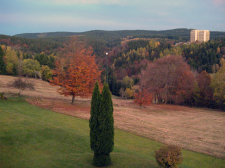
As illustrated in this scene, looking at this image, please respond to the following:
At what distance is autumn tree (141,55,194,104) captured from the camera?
35.6 m

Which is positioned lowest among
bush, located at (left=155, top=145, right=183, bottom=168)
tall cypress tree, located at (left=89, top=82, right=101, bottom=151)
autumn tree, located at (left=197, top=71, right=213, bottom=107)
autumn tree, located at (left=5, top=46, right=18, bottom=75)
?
autumn tree, located at (left=197, top=71, right=213, bottom=107)

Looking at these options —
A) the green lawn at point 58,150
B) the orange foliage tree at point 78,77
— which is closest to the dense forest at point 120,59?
the orange foliage tree at point 78,77

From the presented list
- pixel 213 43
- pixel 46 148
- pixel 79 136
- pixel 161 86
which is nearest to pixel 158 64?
pixel 161 86

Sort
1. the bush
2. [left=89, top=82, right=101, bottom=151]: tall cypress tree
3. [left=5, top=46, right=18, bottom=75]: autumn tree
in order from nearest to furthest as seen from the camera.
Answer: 1. the bush
2. [left=89, top=82, right=101, bottom=151]: tall cypress tree
3. [left=5, top=46, right=18, bottom=75]: autumn tree

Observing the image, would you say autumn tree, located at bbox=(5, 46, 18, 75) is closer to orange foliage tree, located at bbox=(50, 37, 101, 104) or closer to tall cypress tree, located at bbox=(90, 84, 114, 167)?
orange foliage tree, located at bbox=(50, 37, 101, 104)

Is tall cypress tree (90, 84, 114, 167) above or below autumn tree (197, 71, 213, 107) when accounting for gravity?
above

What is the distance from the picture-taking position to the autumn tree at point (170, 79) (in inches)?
1401

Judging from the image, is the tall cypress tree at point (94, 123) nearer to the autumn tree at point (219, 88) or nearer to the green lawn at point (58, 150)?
the green lawn at point (58, 150)

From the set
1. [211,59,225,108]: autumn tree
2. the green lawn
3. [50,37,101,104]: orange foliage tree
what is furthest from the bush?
[211,59,225,108]: autumn tree

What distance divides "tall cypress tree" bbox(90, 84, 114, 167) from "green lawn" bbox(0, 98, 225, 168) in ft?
1.93

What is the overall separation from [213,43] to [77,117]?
11254 cm

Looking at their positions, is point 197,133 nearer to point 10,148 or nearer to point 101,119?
point 101,119

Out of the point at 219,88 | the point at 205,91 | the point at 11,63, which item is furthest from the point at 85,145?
the point at 11,63

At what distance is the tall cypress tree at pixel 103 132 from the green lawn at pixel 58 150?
23.1 inches
